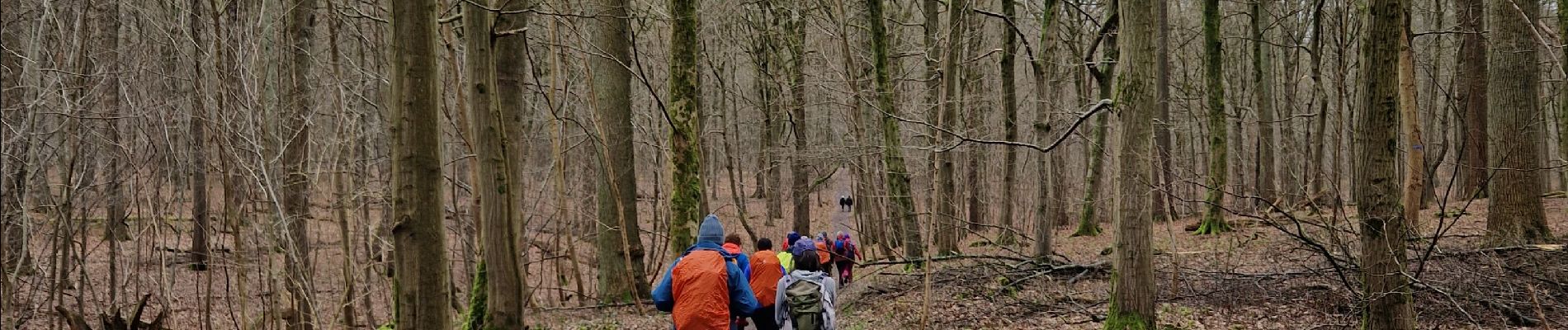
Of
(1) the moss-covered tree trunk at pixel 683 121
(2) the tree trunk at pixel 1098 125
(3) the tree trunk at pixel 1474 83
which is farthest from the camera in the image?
(3) the tree trunk at pixel 1474 83

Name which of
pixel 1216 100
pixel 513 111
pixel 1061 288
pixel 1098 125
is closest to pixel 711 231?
pixel 513 111

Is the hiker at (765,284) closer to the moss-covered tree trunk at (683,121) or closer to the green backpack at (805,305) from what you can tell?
the green backpack at (805,305)

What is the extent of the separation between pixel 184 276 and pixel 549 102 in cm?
922

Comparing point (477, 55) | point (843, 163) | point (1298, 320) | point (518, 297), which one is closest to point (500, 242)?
point (518, 297)

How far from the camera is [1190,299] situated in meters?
9.58

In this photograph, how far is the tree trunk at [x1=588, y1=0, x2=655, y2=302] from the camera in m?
11.3

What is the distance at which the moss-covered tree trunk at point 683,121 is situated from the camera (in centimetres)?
923

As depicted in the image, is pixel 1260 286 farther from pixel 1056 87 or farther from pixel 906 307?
pixel 1056 87

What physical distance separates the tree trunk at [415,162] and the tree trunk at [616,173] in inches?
242

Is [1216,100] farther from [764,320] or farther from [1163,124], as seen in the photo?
[764,320]

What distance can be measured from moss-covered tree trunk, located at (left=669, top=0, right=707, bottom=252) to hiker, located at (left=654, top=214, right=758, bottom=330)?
10.1 feet

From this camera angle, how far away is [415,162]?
4590mm

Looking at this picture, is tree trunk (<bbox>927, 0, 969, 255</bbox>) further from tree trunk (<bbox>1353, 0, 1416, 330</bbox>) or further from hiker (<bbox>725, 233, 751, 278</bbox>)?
tree trunk (<bbox>1353, 0, 1416, 330</bbox>)

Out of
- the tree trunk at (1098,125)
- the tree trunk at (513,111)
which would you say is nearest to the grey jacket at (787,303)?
the tree trunk at (513,111)
